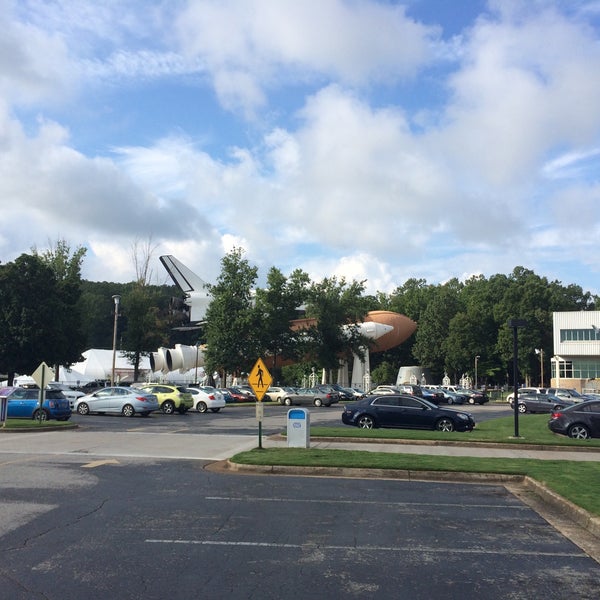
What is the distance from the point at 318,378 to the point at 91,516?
87.2m

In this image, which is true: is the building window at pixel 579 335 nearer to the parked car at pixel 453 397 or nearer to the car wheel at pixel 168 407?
the parked car at pixel 453 397

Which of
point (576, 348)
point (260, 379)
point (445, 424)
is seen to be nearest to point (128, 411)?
point (445, 424)

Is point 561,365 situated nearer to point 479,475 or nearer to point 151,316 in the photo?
point 151,316

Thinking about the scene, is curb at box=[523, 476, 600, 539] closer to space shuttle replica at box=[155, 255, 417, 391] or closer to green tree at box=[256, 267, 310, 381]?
green tree at box=[256, 267, 310, 381]

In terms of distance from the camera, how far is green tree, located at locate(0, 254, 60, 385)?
47500mm

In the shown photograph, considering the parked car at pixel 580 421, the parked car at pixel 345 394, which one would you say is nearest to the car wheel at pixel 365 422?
the parked car at pixel 580 421

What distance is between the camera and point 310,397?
2020 inches

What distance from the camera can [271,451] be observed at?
15.9m

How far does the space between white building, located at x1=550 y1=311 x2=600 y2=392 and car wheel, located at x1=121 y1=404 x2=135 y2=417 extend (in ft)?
219

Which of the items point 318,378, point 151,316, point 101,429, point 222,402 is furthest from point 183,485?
point 318,378

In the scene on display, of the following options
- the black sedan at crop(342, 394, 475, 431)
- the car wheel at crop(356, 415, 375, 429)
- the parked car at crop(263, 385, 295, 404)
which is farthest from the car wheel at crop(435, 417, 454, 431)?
the parked car at crop(263, 385, 295, 404)

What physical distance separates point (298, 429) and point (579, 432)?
1056cm

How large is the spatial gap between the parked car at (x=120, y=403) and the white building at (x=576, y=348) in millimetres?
66380

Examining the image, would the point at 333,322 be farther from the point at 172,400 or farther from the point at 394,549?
the point at 394,549
